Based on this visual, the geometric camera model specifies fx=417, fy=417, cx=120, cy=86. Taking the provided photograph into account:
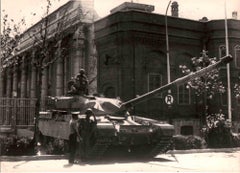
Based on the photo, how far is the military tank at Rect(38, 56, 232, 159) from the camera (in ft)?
42.8

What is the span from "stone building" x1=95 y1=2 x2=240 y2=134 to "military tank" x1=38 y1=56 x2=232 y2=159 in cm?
959

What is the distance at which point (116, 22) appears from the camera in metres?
25.7

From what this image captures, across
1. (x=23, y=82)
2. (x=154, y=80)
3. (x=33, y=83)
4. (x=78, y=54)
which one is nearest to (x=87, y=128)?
(x=154, y=80)

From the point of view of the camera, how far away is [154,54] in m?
26.5

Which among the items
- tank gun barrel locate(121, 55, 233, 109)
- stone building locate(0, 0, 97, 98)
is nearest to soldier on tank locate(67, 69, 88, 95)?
tank gun barrel locate(121, 55, 233, 109)

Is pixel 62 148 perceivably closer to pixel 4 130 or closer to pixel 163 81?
pixel 4 130

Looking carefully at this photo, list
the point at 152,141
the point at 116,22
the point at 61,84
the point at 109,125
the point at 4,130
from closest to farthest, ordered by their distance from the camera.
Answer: the point at 109,125
the point at 152,141
the point at 4,130
the point at 116,22
the point at 61,84

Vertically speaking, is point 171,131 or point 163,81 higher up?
point 163,81

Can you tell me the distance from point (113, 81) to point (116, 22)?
3667 mm

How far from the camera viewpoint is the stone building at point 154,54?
25.4 m

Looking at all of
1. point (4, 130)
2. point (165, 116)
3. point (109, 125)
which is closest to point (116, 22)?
point (165, 116)

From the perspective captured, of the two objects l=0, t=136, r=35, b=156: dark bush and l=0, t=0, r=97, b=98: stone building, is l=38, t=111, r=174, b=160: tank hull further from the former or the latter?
l=0, t=0, r=97, b=98: stone building

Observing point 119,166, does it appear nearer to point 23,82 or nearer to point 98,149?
point 98,149

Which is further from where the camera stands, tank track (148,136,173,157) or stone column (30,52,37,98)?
stone column (30,52,37,98)
